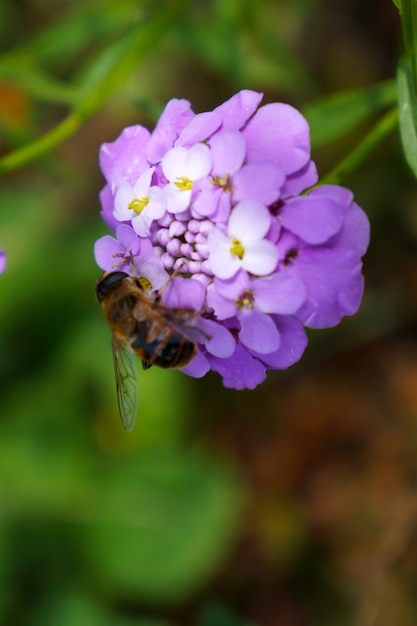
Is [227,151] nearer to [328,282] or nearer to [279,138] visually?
[279,138]

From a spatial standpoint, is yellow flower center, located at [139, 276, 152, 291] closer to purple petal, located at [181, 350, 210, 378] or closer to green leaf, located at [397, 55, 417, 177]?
purple petal, located at [181, 350, 210, 378]

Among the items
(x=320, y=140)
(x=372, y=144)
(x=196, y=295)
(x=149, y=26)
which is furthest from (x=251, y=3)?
(x=196, y=295)

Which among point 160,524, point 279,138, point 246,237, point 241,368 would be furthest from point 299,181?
point 160,524

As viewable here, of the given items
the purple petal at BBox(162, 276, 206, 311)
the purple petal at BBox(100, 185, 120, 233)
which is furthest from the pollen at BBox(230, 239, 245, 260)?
the purple petal at BBox(100, 185, 120, 233)

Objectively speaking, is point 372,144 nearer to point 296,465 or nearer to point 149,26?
point 149,26

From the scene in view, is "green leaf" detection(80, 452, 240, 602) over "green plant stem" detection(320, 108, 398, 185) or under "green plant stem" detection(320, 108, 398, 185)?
under

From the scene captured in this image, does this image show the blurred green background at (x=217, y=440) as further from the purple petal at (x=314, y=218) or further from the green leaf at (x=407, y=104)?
the purple petal at (x=314, y=218)
